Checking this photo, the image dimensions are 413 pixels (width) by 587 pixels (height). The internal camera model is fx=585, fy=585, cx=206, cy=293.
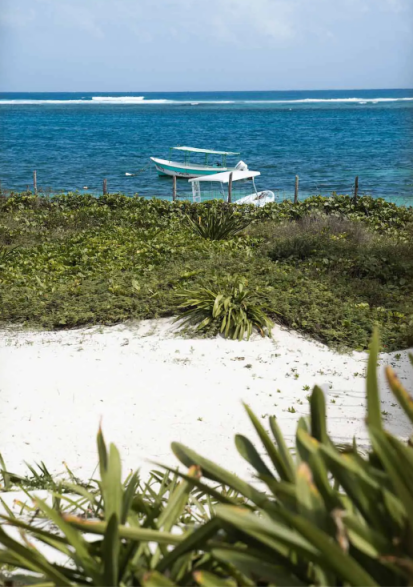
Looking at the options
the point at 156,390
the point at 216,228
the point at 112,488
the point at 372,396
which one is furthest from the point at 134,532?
the point at 216,228

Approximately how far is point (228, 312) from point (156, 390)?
193cm

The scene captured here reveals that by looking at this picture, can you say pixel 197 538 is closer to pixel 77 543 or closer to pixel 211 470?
pixel 211 470

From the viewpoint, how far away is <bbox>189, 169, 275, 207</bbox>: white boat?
23.5 meters

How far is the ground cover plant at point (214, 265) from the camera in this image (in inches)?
317

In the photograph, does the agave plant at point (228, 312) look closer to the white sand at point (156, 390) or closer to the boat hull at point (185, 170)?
the white sand at point (156, 390)

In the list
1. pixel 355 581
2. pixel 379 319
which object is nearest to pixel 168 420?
pixel 379 319

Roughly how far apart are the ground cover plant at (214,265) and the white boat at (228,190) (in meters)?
8.60

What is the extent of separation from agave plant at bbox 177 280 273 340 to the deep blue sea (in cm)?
383

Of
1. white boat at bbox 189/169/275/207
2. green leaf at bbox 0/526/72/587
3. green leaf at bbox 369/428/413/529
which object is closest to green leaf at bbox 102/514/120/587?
green leaf at bbox 0/526/72/587

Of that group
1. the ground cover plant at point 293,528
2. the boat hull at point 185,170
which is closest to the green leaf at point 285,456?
the ground cover plant at point 293,528

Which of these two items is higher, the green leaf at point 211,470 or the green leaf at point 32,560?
the green leaf at point 211,470

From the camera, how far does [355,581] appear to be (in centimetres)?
117

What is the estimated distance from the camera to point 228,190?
22.0m

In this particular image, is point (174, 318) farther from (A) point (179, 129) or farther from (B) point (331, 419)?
(A) point (179, 129)
